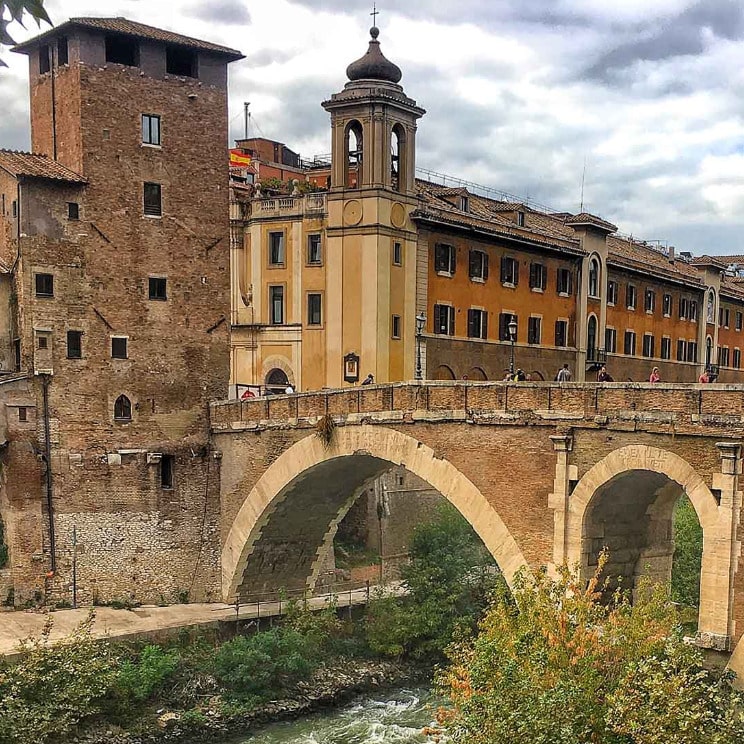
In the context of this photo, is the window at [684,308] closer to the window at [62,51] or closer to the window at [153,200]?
the window at [153,200]

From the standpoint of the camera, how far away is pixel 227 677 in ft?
86.7

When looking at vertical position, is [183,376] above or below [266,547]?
above

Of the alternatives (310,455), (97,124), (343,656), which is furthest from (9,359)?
(343,656)

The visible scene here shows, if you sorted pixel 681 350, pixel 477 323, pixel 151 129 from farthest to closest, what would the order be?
1. pixel 681 350
2. pixel 477 323
3. pixel 151 129

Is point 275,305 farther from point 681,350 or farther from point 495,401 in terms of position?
point 681,350

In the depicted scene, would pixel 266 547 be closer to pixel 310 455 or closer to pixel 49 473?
pixel 310 455

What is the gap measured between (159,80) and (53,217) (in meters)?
5.52

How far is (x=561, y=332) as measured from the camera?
46.4 m

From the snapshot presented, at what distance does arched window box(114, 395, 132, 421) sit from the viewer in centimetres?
2964

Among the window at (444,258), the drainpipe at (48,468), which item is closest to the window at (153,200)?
the drainpipe at (48,468)

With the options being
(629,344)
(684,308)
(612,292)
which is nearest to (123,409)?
(612,292)

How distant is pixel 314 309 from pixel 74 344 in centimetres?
1204

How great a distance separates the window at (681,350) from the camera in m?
56.8

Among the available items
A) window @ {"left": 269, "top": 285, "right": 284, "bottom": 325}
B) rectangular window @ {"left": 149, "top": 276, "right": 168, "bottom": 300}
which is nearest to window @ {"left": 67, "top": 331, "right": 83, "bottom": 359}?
rectangular window @ {"left": 149, "top": 276, "right": 168, "bottom": 300}
